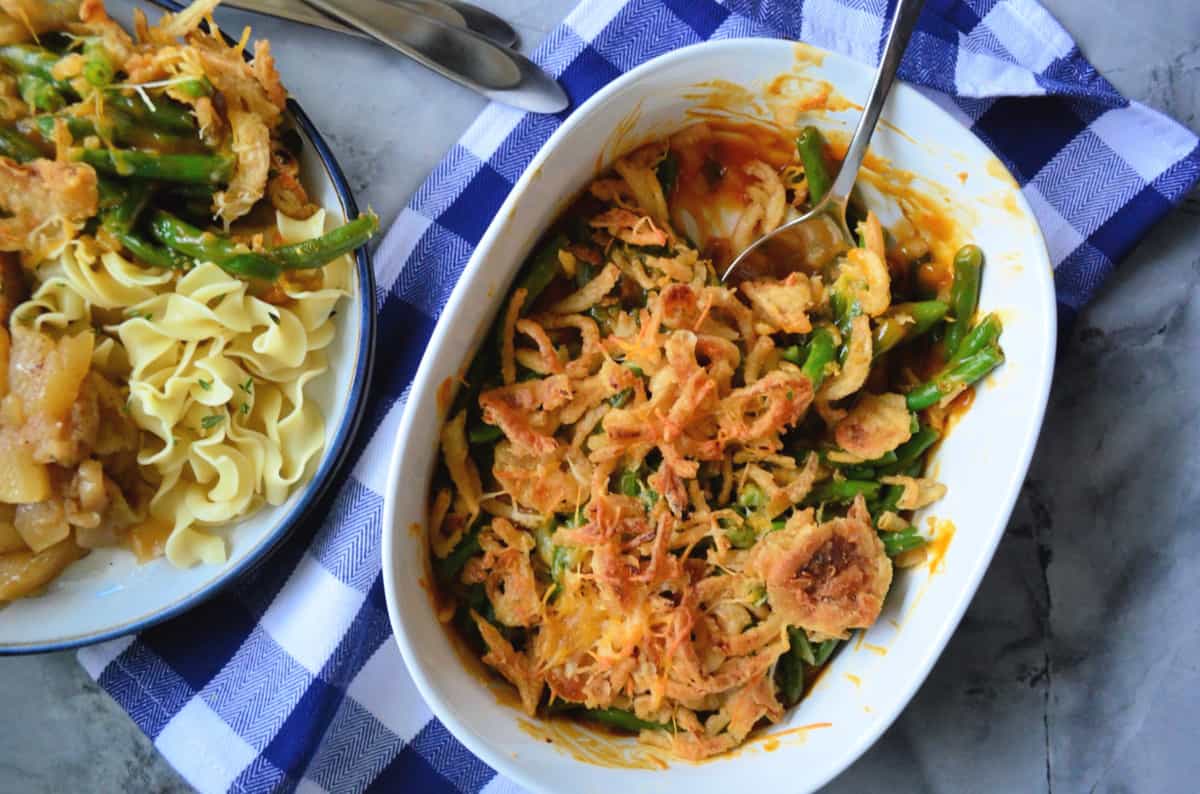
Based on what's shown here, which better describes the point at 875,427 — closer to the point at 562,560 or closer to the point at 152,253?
the point at 562,560

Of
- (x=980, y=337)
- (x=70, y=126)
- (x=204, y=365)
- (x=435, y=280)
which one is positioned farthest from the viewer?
(x=435, y=280)

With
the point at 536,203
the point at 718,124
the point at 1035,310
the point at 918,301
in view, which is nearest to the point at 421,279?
the point at 536,203

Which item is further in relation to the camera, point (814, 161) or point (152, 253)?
point (152, 253)

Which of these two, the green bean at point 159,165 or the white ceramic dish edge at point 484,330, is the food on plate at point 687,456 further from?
the green bean at point 159,165

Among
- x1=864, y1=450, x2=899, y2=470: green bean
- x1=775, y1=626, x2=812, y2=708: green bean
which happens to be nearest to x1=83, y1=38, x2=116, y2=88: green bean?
x1=864, y1=450, x2=899, y2=470: green bean

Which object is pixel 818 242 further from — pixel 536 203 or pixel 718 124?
pixel 536 203

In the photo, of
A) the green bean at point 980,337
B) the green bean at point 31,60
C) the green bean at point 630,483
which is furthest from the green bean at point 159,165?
the green bean at point 980,337

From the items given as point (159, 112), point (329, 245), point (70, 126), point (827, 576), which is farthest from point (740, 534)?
point (70, 126)
